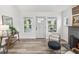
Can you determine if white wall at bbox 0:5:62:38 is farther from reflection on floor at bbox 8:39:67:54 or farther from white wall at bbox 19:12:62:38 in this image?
reflection on floor at bbox 8:39:67:54

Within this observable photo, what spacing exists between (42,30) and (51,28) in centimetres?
22

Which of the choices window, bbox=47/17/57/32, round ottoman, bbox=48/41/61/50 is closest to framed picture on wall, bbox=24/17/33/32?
window, bbox=47/17/57/32

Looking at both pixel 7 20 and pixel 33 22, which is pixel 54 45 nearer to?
pixel 33 22

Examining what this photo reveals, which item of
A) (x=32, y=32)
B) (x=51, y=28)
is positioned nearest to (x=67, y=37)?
(x=51, y=28)

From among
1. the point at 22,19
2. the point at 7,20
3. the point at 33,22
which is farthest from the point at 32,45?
the point at 7,20

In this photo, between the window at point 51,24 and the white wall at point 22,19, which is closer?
the white wall at point 22,19

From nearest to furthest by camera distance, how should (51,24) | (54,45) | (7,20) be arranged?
(7,20), (54,45), (51,24)

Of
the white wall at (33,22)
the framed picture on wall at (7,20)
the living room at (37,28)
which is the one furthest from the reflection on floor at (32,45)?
the framed picture on wall at (7,20)

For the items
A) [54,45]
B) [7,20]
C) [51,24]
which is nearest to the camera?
[7,20]

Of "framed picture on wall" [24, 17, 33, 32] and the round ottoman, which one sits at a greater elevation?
"framed picture on wall" [24, 17, 33, 32]

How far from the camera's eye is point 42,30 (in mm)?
2527

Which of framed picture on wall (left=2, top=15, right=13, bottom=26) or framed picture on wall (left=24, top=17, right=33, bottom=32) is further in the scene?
framed picture on wall (left=24, top=17, right=33, bottom=32)

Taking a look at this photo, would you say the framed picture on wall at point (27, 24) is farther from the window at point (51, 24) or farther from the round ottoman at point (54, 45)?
the round ottoman at point (54, 45)

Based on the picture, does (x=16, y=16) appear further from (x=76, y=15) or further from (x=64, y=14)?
(x=76, y=15)
